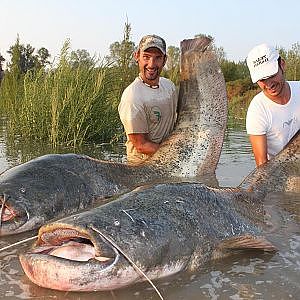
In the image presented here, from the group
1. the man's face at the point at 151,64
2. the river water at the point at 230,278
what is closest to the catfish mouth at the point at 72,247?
the river water at the point at 230,278

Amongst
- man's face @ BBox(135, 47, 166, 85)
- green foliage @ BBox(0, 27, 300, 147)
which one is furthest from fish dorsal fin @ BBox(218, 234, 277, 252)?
green foliage @ BBox(0, 27, 300, 147)

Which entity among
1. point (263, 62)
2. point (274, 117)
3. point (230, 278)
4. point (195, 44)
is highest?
point (195, 44)

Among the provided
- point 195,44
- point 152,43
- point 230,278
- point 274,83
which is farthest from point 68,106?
point 230,278

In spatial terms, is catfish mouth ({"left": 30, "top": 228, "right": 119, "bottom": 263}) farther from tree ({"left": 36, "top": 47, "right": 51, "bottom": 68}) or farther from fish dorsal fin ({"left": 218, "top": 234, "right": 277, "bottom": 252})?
tree ({"left": 36, "top": 47, "right": 51, "bottom": 68})

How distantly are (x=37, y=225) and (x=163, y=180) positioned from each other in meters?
1.64

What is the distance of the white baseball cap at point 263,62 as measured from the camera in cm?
498

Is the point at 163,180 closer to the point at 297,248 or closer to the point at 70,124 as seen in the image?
the point at 297,248

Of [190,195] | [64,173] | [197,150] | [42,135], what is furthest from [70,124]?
[190,195]

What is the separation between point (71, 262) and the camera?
2824 mm

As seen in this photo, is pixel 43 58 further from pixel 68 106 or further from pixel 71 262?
pixel 71 262

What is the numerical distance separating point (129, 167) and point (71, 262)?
2614 millimetres

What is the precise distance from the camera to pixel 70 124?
33.8 feet

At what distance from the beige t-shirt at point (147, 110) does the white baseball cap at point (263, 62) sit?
1.34 metres

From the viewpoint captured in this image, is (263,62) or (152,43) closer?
(263,62)
